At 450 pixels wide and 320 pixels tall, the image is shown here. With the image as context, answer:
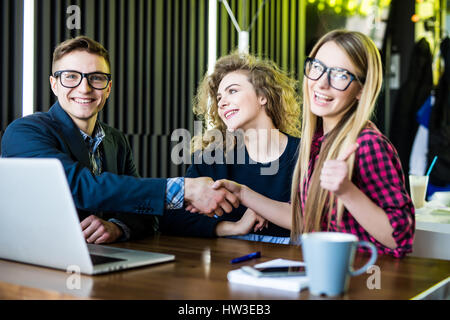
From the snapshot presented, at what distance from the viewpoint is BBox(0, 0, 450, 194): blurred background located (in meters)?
2.69

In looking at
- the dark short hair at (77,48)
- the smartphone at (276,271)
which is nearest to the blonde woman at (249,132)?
the dark short hair at (77,48)

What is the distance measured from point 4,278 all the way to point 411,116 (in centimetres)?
361

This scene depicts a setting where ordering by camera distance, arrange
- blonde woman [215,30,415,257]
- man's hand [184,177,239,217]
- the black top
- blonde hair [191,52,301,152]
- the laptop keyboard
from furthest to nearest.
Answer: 1. blonde hair [191,52,301,152]
2. the black top
3. man's hand [184,177,239,217]
4. blonde woman [215,30,415,257]
5. the laptop keyboard

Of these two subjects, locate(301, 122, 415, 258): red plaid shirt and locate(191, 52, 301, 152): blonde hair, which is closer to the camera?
locate(301, 122, 415, 258): red plaid shirt

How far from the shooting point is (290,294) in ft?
3.06

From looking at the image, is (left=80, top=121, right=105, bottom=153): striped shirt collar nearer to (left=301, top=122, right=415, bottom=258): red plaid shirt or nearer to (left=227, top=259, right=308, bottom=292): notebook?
(left=301, top=122, right=415, bottom=258): red plaid shirt

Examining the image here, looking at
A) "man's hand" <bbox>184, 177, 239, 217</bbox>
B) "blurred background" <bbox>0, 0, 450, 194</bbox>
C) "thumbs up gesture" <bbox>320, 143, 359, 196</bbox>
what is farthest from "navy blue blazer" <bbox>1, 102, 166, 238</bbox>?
"blurred background" <bbox>0, 0, 450, 194</bbox>

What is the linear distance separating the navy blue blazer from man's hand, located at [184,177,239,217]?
114 millimetres

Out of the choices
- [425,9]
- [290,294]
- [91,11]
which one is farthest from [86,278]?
[425,9]

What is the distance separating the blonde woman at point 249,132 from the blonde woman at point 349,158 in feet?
→ 1.19

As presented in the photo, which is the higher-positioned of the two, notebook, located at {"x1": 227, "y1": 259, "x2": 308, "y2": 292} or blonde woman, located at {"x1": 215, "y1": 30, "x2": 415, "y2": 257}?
blonde woman, located at {"x1": 215, "y1": 30, "x2": 415, "y2": 257}

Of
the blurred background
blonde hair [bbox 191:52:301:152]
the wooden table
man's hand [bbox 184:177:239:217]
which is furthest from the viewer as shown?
the blurred background

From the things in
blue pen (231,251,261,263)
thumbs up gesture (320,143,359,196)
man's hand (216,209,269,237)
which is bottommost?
man's hand (216,209,269,237)
